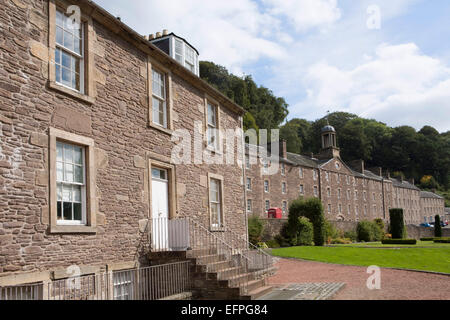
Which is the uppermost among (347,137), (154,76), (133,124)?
(347,137)

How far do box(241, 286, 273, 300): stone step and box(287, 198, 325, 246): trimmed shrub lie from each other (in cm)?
2220

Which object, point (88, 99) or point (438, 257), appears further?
point (438, 257)

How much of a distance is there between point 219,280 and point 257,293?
48.0 inches

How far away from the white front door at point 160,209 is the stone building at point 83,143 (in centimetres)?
4

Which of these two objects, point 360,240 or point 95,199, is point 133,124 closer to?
point 95,199

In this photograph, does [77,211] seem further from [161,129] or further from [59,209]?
[161,129]

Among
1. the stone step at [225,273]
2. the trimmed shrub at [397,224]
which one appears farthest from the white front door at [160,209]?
the trimmed shrub at [397,224]

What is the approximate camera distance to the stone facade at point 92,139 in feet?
27.0

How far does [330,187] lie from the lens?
59.6 m

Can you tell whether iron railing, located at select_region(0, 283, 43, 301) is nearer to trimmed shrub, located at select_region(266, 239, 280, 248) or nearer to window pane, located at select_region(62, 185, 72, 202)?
window pane, located at select_region(62, 185, 72, 202)

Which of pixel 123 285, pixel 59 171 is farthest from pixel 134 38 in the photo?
pixel 123 285
